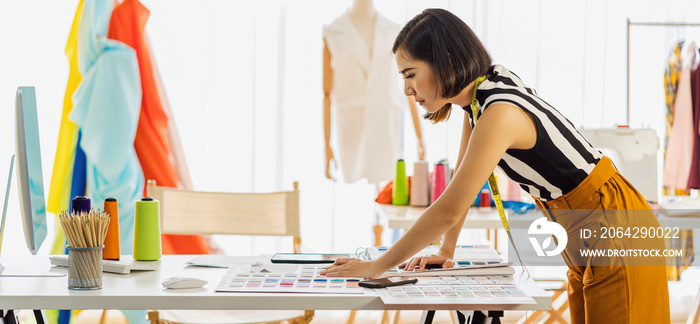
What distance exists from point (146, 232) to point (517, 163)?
3.29ft

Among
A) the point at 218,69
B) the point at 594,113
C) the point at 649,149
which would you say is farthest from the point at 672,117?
the point at 218,69

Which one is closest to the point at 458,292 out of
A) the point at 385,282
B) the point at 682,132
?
the point at 385,282

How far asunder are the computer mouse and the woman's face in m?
0.63

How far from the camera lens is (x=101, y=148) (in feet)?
10.1

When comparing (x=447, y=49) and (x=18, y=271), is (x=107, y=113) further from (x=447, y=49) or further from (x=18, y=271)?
(x=447, y=49)

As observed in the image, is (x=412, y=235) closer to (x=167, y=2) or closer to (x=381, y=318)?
(x=381, y=318)

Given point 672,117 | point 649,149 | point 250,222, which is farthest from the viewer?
point 672,117

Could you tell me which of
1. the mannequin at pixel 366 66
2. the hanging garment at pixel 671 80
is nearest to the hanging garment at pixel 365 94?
the mannequin at pixel 366 66

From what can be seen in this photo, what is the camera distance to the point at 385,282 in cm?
149

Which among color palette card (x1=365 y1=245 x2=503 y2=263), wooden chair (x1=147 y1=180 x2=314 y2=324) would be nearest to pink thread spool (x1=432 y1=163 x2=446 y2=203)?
wooden chair (x1=147 y1=180 x2=314 y2=324)

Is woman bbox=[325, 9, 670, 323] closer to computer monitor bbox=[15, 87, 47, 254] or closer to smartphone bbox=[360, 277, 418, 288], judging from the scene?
smartphone bbox=[360, 277, 418, 288]

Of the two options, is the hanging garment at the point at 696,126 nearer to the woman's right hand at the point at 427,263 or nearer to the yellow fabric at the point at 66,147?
the woman's right hand at the point at 427,263

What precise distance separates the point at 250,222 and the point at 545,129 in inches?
53.8

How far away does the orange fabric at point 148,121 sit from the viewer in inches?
127
